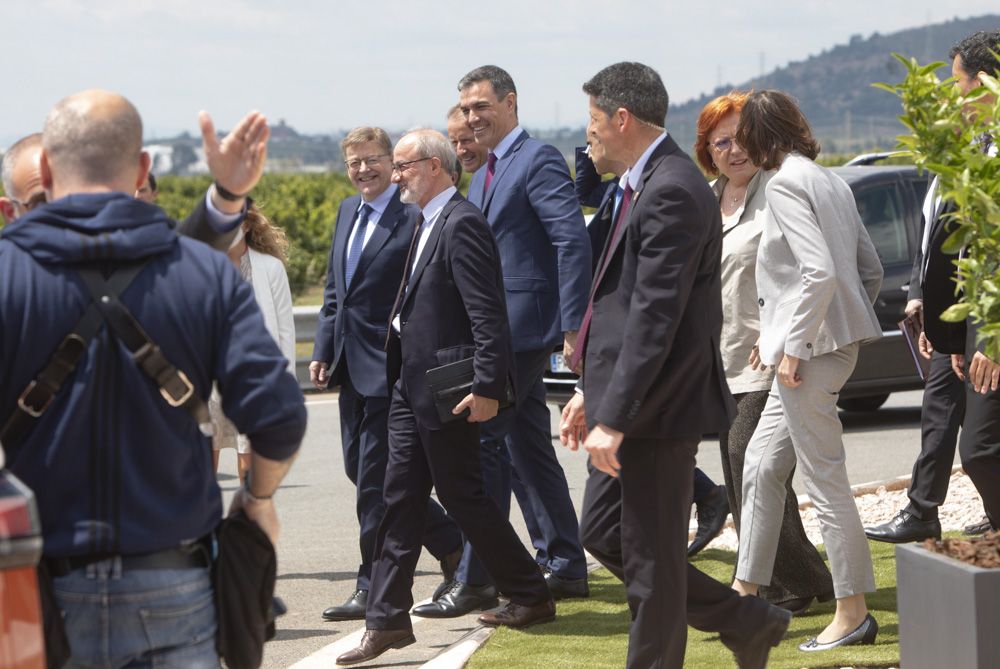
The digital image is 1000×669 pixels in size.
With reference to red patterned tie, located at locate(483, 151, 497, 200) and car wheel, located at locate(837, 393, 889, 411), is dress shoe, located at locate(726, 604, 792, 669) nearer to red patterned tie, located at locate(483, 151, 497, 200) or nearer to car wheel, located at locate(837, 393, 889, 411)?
red patterned tie, located at locate(483, 151, 497, 200)

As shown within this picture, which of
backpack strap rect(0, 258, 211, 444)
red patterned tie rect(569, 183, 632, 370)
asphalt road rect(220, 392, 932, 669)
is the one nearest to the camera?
backpack strap rect(0, 258, 211, 444)

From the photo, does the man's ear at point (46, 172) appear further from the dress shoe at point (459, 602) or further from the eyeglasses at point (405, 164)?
the dress shoe at point (459, 602)

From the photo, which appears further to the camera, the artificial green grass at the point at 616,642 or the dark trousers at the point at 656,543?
the artificial green grass at the point at 616,642

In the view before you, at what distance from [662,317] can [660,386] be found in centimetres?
23

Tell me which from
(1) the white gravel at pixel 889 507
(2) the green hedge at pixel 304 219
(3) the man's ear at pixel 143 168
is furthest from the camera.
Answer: (2) the green hedge at pixel 304 219

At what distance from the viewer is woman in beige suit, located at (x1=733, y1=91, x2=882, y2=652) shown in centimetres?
524

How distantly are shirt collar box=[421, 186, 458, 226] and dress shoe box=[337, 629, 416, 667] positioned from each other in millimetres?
1580

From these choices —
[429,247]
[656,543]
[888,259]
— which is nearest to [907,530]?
[429,247]

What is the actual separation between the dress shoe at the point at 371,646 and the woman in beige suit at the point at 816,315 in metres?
1.50

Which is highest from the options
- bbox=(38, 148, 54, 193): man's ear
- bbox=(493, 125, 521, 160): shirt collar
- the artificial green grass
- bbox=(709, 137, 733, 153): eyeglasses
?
bbox=(493, 125, 521, 160): shirt collar

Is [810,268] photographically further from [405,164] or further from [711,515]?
[711,515]

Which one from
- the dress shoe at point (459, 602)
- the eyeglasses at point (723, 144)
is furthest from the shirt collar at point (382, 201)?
the dress shoe at point (459, 602)

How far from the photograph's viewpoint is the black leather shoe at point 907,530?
23.2 ft

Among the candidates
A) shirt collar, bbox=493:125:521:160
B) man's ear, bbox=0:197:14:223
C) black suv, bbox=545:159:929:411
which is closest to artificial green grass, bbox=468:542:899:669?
shirt collar, bbox=493:125:521:160
